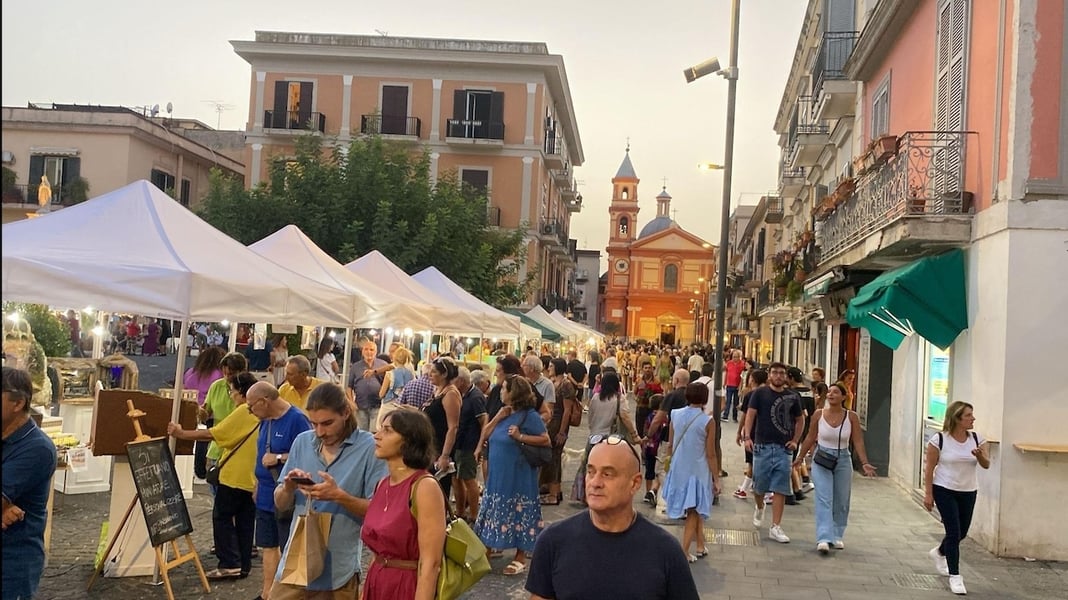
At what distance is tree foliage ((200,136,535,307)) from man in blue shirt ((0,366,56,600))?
61.7ft

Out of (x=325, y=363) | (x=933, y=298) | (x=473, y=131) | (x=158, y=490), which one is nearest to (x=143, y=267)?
(x=158, y=490)

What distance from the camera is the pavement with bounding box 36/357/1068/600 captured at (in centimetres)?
693

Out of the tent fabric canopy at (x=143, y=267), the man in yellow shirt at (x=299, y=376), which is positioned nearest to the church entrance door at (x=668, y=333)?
the tent fabric canopy at (x=143, y=267)

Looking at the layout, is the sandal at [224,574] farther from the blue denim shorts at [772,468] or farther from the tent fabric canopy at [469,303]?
the tent fabric canopy at [469,303]

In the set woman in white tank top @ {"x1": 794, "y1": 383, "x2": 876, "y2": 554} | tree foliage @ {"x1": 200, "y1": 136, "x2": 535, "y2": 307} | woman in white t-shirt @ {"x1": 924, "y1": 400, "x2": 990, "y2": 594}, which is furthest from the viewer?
tree foliage @ {"x1": 200, "y1": 136, "x2": 535, "y2": 307}

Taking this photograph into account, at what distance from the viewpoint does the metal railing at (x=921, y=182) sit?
1038 centimetres

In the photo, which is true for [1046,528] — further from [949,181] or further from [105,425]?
[105,425]

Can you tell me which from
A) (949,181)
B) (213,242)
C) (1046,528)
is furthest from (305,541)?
(949,181)

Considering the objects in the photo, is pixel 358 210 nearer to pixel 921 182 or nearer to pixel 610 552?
pixel 921 182

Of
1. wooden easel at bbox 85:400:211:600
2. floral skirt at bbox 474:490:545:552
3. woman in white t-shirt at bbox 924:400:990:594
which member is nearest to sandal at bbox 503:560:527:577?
floral skirt at bbox 474:490:545:552

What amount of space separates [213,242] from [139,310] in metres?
1.40

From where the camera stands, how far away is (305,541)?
429 centimetres

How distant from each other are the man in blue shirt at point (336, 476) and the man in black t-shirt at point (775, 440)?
19.8 ft

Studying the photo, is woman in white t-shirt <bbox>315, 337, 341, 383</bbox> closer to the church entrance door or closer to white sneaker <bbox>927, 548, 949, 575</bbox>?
white sneaker <bbox>927, 548, 949, 575</bbox>
